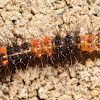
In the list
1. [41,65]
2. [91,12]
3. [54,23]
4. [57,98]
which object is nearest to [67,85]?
[57,98]

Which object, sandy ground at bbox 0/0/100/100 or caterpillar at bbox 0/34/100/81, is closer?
caterpillar at bbox 0/34/100/81

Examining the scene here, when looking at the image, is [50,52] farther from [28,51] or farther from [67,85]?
[67,85]

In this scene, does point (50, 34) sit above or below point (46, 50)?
above

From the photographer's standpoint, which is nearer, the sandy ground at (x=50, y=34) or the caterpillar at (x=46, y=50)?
the caterpillar at (x=46, y=50)

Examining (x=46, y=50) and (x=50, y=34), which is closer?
(x=46, y=50)
